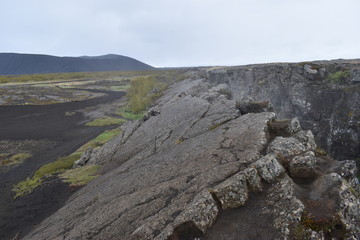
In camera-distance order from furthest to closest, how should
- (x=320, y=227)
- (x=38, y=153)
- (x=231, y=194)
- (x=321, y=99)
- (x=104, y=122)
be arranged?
(x=104, y=122) → (x=38, y=153) → (x=321, y=99) → (x=231, y=194) → (x=320, y=227)

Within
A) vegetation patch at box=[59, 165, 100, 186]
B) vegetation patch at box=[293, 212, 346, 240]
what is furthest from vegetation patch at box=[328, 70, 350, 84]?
vegetation patch at box=[59, 165, 100, 186]

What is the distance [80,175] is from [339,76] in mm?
44874

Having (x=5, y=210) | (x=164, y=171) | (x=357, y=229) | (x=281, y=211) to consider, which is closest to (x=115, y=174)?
(x=164, y=171)

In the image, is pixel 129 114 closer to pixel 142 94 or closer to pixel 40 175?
pixel 142 94

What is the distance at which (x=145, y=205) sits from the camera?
17.0 m

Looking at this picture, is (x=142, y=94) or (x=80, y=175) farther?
(x=142, y=94)

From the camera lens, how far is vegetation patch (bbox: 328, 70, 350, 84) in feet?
126

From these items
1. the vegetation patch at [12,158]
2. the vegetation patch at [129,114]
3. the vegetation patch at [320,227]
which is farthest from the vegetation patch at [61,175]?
the vegetation patch at [129,114]

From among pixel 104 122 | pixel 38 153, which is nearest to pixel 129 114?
pixel 104 122

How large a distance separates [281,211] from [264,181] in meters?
2.66

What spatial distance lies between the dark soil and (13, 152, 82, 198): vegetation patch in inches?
45.1

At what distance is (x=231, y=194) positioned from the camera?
14391 mm

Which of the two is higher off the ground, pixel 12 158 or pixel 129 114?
pixel 129 114

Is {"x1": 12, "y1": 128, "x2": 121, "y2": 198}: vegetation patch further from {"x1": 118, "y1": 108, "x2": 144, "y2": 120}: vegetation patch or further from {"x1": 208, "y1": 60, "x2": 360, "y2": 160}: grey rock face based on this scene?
{"x1": 118, "y1": 108, "x2": 144, "y2": 120}: vegetation patch
